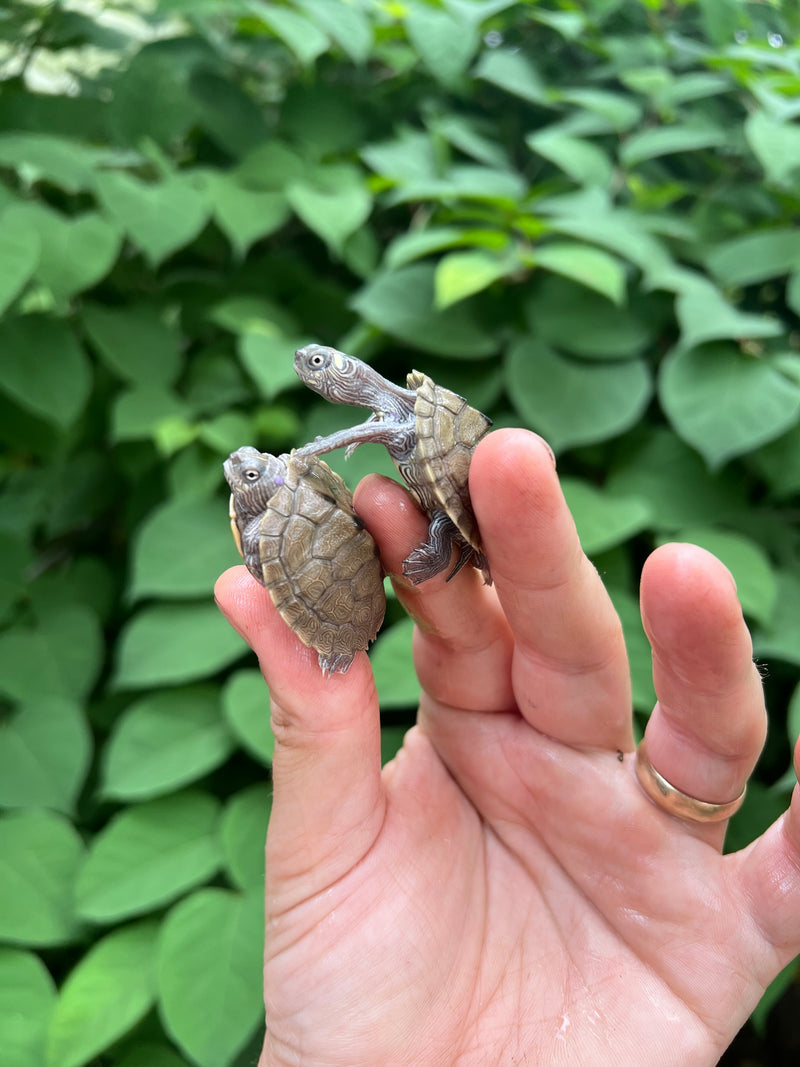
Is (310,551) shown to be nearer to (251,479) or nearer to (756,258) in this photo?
(251,479)

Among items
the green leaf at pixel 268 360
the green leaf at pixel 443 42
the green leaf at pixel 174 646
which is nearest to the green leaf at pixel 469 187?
the green leaf at pixel 443 42

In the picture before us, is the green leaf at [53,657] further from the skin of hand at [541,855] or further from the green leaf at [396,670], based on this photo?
the skin of hand at [541,855]

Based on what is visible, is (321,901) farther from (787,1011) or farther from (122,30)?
(122,30)

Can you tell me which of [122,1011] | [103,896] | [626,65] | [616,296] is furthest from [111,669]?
[626,65]

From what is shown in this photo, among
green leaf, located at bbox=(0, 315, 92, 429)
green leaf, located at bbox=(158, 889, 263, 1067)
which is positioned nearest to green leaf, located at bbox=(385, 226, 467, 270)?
green leaf, located at bbox=(0, 315, 92, 429)

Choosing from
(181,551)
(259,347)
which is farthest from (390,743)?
(259,347)

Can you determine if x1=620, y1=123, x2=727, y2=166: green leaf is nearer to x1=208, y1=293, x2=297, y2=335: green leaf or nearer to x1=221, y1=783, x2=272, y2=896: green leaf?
x1=208, y1=293, x2=297, y2=335: green leaf
